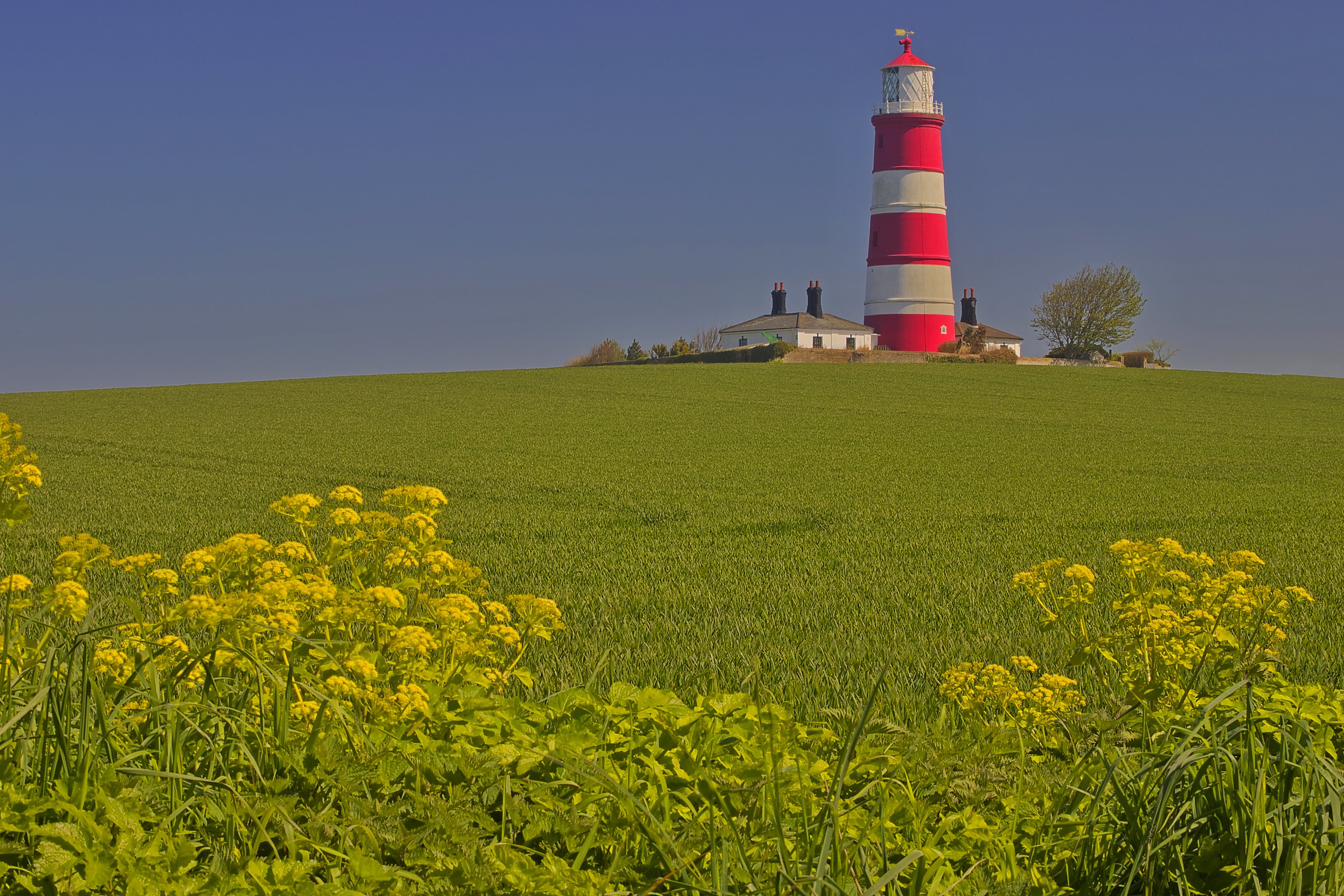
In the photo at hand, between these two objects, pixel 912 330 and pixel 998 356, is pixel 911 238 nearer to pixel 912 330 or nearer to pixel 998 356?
pixel 912 330

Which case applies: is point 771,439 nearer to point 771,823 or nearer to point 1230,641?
point 1230,641

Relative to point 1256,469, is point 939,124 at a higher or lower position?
higher

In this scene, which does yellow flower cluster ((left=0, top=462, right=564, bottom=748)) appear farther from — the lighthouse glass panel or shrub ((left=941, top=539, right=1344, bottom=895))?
the lighthouse glass panel

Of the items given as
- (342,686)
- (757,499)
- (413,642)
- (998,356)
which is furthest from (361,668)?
(998,356)

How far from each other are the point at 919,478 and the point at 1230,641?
10.4 m

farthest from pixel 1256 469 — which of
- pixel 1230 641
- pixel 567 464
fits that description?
pixel 1230 641

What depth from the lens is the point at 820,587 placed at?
656 cm

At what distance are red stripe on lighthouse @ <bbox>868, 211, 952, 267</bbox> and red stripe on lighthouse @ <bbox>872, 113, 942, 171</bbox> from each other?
2.48m

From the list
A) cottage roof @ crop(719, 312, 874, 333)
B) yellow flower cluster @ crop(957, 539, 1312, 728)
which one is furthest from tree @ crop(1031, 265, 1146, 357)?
yellow flower cluster @ crop(957, 539, 1312, 728)

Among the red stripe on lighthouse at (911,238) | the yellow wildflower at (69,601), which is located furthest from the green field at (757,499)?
the red stripe on lighthouse at (911,238)

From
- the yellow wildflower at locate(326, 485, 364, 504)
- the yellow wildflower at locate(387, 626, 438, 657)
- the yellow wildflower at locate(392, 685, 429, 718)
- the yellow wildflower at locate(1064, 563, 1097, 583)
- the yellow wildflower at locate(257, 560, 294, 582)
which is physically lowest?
the yellow wildflower at locate(392, 685, 429, 718)

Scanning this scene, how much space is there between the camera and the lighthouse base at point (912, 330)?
52.4 meters

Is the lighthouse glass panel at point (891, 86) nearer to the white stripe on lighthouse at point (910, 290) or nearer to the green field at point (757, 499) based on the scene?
the white stripe on lighthouse at point (910, 290)

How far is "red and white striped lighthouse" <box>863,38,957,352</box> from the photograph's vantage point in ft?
164
